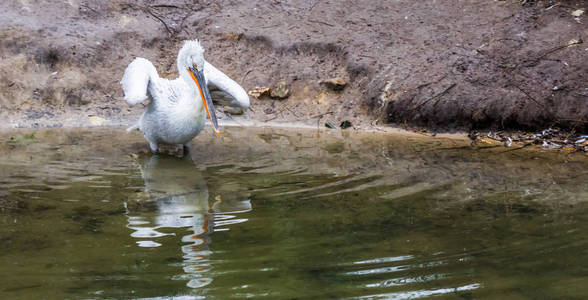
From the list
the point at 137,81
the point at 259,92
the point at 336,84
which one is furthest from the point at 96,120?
the point at 336,84

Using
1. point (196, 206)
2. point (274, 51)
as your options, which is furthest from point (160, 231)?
point (274, 51)

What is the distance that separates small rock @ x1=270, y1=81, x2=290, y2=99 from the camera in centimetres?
779

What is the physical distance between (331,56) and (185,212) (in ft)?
14.9

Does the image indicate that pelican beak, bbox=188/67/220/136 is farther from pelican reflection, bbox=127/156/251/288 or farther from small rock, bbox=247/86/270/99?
small rock, bbox=247/86/270/99

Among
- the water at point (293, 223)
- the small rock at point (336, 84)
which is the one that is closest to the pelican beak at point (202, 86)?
the water at point (293, 223)

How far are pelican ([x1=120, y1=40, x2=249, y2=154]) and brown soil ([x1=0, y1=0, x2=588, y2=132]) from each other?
67.2 inches

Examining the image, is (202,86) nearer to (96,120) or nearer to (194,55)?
(194,55)

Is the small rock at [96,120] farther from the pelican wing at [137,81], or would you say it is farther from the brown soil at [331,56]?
the pelican wing at [137,81]

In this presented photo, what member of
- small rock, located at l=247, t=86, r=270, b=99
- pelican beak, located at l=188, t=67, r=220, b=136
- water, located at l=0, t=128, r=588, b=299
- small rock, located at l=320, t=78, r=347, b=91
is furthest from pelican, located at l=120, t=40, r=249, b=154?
small rock, located at l=320, t=78, r=347, b=91

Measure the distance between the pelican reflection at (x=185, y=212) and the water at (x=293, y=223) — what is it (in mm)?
13

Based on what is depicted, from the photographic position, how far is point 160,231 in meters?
3.54

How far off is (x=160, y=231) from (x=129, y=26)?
18.5 feet

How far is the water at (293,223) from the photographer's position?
2.74 meters

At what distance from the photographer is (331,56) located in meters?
8.05
